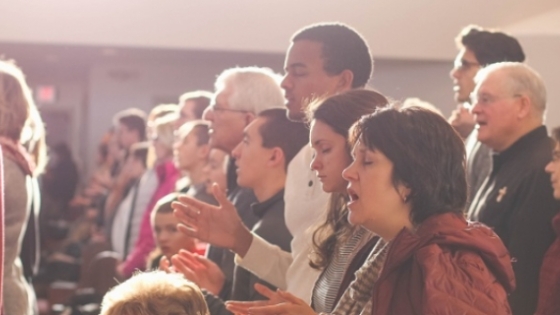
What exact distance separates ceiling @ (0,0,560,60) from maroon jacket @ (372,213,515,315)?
6.14 metres

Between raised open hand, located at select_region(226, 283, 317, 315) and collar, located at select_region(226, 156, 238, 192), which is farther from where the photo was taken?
collar, located at select_region(226, 156, 238, 192)

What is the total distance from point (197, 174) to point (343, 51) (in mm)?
1599

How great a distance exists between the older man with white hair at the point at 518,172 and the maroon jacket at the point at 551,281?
0.13 m

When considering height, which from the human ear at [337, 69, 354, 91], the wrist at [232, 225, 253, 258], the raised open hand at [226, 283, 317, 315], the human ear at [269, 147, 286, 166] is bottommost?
the wrist at [232, 225, 253, 258]

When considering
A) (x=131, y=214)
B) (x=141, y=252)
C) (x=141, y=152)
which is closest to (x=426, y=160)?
(x=141, y=252)

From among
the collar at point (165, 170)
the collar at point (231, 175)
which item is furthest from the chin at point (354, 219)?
the collar at point (165, 170)

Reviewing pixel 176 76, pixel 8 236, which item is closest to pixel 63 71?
pixel 176 76

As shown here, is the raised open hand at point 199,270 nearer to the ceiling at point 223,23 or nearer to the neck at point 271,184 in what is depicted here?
the neck at point 271,184

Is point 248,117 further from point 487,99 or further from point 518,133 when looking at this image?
point 518,133

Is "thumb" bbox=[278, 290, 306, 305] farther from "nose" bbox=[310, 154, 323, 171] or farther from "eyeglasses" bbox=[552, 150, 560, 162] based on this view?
"eyeglasses" bbox=[552, 150, 560, 162]

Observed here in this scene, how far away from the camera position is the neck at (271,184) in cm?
326

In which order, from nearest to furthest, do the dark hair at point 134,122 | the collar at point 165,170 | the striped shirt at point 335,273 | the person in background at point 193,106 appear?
the striped shirt at point 335,273, the person in background at point 193,106, the collar at point 165,170, the dark hair at point 134,122

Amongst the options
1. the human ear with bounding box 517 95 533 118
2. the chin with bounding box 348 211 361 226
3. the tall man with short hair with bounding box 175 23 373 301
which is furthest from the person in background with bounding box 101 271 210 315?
the human ear with bounding box 517 95 533 118

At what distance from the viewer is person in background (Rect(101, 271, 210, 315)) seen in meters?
2.11
